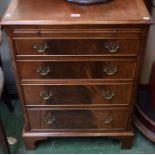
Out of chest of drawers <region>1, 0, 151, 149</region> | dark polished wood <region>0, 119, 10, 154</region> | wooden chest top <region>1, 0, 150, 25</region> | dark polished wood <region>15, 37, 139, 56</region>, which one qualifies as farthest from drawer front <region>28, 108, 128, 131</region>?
wooden chest top <region>1, 0, 150, 25</region>

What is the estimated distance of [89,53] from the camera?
3.58ft

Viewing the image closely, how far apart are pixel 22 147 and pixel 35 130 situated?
177mm

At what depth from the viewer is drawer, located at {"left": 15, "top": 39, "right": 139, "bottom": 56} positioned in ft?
3.45

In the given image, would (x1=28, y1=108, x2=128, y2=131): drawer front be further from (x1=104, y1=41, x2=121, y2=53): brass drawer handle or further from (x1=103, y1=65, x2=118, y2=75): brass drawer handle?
(x1=104, y1=41, x2=121, y2=53): brass drawer handle

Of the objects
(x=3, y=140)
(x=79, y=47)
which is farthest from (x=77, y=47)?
(x=3, y=140)

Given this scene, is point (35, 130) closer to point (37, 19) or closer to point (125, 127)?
point (125, 127)

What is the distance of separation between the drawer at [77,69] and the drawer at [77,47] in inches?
2.0

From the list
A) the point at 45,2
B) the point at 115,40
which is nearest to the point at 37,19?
the point at 45,2

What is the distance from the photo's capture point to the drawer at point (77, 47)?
105 centimetres

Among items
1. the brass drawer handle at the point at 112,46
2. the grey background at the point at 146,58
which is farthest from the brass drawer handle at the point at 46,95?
the grey background at the point at 146,58

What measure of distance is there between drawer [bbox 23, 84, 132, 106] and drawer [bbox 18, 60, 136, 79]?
0.20 feet

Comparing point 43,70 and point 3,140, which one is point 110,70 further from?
point 3,140

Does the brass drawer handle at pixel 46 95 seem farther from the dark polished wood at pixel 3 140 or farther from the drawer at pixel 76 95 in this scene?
the dark polished wood at pixel 3 140

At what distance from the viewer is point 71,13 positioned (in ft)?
3.41
